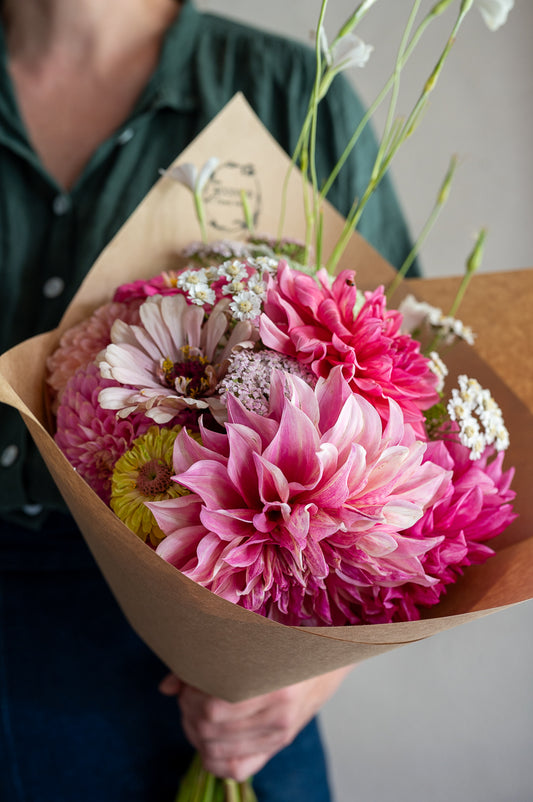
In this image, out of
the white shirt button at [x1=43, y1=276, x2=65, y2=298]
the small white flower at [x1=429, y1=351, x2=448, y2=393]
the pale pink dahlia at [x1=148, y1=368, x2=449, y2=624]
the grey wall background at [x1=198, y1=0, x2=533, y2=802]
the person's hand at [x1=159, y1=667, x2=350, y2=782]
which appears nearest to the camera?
the pale pink dahlia at [x1=148, y1=368, x2=449, y2=624]

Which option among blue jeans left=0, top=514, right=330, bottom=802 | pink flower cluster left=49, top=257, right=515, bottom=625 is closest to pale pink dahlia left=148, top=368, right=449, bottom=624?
pink flower cluster left=49, top=257, right=515, bottom=625

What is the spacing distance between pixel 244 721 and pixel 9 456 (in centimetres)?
34

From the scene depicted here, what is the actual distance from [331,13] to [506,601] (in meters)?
1.02

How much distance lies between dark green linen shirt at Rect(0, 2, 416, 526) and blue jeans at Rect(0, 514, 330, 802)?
99mm

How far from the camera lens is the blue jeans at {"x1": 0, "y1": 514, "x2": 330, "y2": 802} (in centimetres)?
71

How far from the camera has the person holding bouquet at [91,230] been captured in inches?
27.9

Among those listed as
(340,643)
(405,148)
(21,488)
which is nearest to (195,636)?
(340,643)

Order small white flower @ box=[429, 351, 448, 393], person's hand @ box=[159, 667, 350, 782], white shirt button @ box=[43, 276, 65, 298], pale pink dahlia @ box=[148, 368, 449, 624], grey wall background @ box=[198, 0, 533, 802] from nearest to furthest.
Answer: pale pink dahlia @ box=[148, 368, 449, 624] → small white flower @ box=[429, 351, 448, 393] → person's hand @ box=[159, 667, 350, 782] → white shirt button @ box=[43, 276, 65, 298] → grey wall background @ box=[198, 0, 533, 802]

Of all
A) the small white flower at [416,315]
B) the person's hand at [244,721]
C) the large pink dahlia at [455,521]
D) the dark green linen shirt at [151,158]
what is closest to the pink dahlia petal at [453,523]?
the large pink dahlia at [455,521]

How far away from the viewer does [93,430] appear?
0.38 metres

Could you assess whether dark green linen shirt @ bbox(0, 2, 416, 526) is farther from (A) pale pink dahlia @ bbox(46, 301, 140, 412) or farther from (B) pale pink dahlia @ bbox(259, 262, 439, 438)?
(B) pale pink dahlia @ bbox(259, 262, 439, 438)

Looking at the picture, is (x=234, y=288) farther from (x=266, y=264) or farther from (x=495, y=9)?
(x=495, y=9)

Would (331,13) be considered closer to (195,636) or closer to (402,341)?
(402,341)

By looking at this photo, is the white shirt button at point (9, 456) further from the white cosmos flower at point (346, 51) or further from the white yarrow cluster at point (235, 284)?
the white cosmos flower at point (346, 51)
